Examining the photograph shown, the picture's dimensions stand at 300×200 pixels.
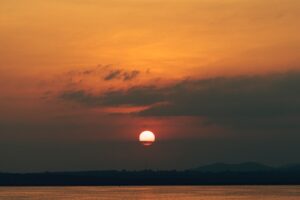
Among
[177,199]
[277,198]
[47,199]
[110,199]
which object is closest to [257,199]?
[277,198]

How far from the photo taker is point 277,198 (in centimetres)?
11525

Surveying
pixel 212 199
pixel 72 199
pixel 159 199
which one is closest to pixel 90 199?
pixel 72 199

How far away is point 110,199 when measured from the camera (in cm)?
11875

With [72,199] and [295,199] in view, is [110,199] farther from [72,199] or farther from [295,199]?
[295,199]

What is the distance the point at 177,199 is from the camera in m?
116

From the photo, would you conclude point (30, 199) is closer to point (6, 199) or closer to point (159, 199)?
point (6, 199)

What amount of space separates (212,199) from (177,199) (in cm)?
511

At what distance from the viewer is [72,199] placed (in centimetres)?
11925

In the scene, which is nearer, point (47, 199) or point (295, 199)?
point (295, 199)

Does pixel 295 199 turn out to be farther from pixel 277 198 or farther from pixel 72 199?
pixel 72 199

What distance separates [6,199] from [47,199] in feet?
20.6

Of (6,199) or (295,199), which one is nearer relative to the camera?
(295,199)

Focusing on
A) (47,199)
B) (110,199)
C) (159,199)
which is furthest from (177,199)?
(47,199)

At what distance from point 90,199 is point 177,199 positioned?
13628mm
